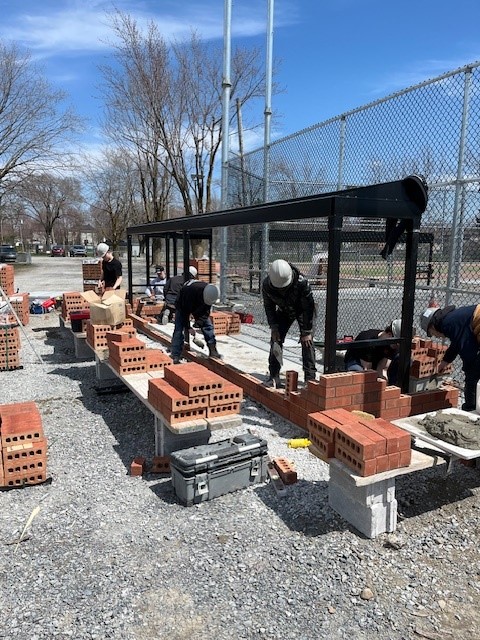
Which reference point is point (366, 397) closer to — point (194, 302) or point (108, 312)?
point (194, 302)

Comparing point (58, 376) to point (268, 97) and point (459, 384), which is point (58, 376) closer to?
point (459, 384)

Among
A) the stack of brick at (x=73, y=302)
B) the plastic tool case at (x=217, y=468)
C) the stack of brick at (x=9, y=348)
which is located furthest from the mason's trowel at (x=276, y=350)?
the stack of brick at (x=73, y=302)

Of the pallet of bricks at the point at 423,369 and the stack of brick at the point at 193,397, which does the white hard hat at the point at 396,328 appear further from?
the stack of brick at the point at 193,397

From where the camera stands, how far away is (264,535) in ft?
12.1

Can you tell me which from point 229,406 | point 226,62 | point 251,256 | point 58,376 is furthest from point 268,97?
point 229,406

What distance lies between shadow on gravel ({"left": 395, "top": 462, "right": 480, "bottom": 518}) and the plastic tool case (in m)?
1.19

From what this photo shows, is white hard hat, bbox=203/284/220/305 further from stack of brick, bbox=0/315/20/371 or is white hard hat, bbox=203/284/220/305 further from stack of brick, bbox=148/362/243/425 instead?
stack of brick, bbox=0/315/20/371

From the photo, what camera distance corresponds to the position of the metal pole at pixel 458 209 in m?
5.91

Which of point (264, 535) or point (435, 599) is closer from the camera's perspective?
point (435, 599)

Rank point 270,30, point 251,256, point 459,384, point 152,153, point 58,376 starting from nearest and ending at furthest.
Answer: point 459,384 → point 58,376 → point 270,30 → point 251,256 → point 152,153

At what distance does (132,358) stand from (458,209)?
439 cm

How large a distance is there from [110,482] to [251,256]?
10421 mm

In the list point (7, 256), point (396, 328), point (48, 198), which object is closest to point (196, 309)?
point (396, 328)

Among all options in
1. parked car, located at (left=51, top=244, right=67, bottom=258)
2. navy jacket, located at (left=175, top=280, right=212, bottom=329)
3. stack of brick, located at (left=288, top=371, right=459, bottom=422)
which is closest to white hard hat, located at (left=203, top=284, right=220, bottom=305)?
navy jacket, located at (left=175, top=280, right=212, bottom=329)
